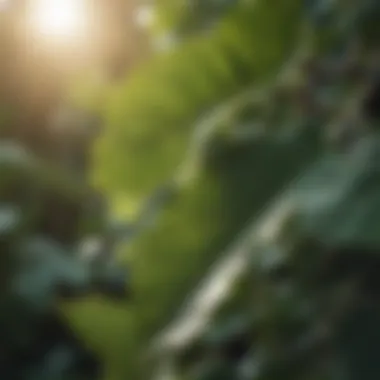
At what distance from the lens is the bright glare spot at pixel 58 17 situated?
5.53 ft

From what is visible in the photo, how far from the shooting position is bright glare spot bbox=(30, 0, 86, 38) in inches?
66.4

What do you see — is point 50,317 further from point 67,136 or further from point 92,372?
point 67,136

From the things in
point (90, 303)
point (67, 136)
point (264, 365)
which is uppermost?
point (67, 136)

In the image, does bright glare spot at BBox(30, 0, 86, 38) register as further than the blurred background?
Yes

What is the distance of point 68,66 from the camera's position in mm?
2076

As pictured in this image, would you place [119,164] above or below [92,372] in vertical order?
below

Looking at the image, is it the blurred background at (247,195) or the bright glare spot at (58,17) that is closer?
the blurred background at (247,195)

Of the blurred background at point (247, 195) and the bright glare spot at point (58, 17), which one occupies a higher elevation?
the bright glare spot at point (58, 17)

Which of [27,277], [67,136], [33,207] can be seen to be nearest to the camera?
[27,277]

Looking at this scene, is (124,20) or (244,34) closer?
(244,34)

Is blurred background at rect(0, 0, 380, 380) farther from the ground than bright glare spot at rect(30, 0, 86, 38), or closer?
closer

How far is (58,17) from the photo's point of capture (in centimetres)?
170

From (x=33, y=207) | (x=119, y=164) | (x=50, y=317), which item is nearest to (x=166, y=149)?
(x=119, y=164)

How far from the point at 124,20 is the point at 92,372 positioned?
3.25 feet
